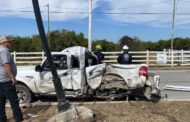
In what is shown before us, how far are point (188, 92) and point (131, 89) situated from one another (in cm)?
392

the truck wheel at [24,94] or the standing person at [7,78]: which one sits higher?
the standing person at [7,78]

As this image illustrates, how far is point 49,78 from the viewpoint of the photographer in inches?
456

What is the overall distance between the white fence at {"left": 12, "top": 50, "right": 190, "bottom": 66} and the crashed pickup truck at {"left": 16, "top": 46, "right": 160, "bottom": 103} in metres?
21.4

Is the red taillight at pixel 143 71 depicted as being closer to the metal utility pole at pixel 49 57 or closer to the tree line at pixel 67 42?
the metal utility pole at pixel 49 57

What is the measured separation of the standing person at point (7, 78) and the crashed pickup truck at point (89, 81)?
9.42 ft

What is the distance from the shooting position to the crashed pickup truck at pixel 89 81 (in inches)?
452

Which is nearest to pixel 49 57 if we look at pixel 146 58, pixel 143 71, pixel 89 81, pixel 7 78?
pixel 7 78

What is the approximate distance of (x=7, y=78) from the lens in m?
8.46

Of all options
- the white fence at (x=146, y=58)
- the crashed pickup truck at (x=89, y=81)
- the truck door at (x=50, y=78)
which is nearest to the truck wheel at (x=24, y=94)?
the crashed pickup truck at (x=89, y=81)

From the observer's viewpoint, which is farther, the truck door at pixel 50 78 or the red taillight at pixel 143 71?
the truck door at pixel 50 78

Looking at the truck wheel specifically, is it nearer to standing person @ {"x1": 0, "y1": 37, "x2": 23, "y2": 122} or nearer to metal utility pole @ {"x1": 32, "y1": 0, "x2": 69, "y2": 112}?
standing person @ {"x1": 0, "y1": 37, "x2": 23, "y2": 122}

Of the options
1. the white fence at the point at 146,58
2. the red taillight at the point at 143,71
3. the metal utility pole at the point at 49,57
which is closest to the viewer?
the metal utility pole at the point at 49,57

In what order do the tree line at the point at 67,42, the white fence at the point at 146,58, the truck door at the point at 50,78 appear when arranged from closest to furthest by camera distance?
1. the truck door at the point at 50,78
2. the white fence at the point at 146,58
3. the tree line at the point at 67,42

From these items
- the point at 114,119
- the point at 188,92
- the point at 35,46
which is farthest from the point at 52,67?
the point at 35,46
